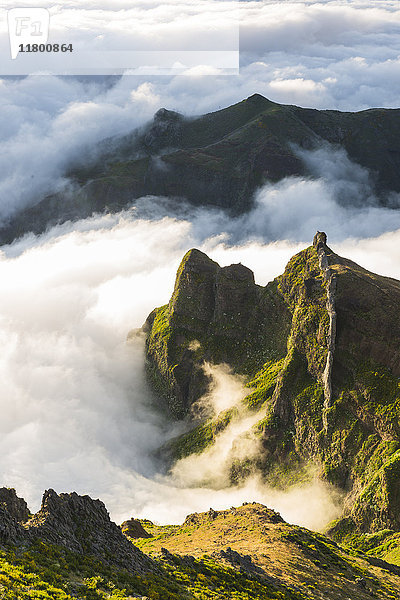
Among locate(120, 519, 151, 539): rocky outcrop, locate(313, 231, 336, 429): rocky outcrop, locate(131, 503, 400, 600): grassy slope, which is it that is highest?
locate(313, 231, 336, 429): rocky outcrop

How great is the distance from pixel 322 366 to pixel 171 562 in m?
75.4

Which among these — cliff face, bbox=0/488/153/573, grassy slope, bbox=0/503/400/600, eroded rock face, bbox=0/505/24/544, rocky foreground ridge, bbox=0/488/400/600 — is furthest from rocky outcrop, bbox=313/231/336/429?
eroded rock face, bbox=0/505/24/544

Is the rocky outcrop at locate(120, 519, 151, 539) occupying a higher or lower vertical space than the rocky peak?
lower

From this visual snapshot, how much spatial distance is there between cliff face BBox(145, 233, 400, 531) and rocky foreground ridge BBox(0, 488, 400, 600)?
2487cm

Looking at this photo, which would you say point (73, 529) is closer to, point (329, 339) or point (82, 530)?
point (82, 530)

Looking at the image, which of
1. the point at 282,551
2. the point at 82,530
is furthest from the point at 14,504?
the point at 282,551

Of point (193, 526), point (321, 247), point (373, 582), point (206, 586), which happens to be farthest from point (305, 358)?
point (206, 586)

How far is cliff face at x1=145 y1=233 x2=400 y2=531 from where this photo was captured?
105688mm

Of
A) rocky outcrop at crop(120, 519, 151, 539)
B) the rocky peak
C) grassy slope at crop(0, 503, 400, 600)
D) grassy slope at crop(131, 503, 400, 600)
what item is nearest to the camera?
grassy slope at crop(0, 503, 400, 600)

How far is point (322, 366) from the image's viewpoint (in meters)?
125

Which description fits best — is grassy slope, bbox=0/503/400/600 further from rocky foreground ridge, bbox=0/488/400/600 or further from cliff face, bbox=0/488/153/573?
cliff face, bbox=0/488/153/573

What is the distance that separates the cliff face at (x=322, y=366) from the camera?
347 feet

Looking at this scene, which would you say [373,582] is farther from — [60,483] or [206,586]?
[60,483]

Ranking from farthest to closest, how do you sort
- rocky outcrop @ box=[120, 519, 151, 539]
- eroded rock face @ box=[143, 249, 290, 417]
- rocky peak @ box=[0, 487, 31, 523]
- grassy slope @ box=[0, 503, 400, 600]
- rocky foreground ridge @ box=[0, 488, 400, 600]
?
eroded rock face @ box=[143, 249, 290, 417], rocky outcrop @ box=[120, 519, 151, 539], rocky peak @ box=[0, 487, 31, 523], rocky foreground ridge @ box=[0, 488, 400, 600], grassy slope @ box=[0, 503, 400, 600]
